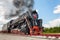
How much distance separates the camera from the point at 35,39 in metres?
6.62

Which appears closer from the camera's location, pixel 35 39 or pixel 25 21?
pixel 35 39

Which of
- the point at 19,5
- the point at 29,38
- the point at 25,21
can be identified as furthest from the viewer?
the point at 19,5

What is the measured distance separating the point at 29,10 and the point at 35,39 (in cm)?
159

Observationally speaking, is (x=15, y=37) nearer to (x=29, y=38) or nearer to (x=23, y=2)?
(x=29, y=38)

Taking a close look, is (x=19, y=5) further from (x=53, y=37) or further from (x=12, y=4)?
(x=53, y=37)

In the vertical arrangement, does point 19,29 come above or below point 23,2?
below

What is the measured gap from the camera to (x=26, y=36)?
7.11m

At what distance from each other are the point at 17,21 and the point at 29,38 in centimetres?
107

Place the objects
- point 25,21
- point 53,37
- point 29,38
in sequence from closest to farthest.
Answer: point 53,37 → point 29,38 → point 25,21

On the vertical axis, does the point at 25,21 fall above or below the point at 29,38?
above

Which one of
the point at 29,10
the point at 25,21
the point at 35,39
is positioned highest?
the point at 29,10

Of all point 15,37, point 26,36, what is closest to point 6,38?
point 15,37

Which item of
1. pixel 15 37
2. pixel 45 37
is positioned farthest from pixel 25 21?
pixel 45 37

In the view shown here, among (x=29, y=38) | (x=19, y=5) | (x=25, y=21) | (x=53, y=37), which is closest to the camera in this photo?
(x=53, y=37)
